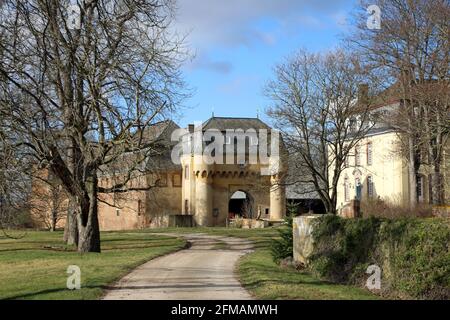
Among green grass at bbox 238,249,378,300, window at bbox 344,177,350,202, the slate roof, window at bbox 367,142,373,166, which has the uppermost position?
the slate roof

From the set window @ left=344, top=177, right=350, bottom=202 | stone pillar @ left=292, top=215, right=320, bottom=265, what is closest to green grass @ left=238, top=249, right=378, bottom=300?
stone pillar @ left=292, top=215, right=320, bottom=265

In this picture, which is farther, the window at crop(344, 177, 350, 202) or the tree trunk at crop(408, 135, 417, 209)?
the window at crop(344, 177, 350, 202)

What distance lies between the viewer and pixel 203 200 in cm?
6850

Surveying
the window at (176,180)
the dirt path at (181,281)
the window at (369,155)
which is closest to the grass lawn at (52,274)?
the dirt path at (181,281)

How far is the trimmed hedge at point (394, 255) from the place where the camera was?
44.0 feet

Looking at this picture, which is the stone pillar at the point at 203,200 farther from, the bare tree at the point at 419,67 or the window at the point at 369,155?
the bare tree at the point at 419,67

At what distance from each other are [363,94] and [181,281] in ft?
84.0

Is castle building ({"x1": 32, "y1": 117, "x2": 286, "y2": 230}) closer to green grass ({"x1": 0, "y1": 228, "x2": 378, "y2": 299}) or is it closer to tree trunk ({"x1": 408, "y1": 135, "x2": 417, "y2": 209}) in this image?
tree trunk ({"x1": 408, "y1": 135, "x2": 417, "y2": 209})

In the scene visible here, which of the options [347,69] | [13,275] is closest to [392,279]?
[13,275]

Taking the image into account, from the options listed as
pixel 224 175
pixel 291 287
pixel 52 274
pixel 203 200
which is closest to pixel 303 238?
pixel 291 287

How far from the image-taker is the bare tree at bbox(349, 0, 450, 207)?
89.7 feet

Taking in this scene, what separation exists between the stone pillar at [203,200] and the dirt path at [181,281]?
43.1 m

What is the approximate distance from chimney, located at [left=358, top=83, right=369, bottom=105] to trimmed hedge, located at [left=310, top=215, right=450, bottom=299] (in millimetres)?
19954
